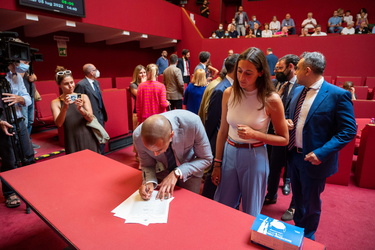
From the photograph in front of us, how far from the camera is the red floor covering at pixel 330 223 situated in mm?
2008

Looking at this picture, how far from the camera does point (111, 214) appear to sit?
1.19 m

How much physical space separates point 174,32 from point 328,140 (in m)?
8.58

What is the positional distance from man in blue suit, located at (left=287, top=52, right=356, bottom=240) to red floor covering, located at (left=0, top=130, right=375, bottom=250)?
471 mm

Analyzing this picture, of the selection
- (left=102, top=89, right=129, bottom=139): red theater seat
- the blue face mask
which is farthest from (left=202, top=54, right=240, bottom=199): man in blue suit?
(left=102, top=89, right=129, bottom=139): red theater seat

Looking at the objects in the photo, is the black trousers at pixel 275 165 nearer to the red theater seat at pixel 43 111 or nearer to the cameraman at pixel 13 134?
the cameraman at pixel 13 134

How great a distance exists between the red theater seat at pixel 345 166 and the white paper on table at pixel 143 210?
2513 mm

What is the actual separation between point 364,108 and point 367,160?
1307 mm

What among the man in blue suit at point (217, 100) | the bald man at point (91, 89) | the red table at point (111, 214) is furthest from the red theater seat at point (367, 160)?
the bald man at point (91, 89)

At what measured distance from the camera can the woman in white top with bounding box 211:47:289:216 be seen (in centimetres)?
146

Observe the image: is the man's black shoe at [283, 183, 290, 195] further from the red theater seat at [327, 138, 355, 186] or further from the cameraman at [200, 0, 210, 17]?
the cameraman at [200, 0, 210, 17]

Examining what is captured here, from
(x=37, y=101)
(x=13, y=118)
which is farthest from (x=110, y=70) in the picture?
(x=13, y=118)

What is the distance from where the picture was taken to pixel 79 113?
2449 millimetres

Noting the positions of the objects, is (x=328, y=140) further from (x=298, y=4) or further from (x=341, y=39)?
(x=298, y=4)

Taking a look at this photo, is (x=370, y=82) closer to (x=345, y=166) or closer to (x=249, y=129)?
(x=345, y=166)
